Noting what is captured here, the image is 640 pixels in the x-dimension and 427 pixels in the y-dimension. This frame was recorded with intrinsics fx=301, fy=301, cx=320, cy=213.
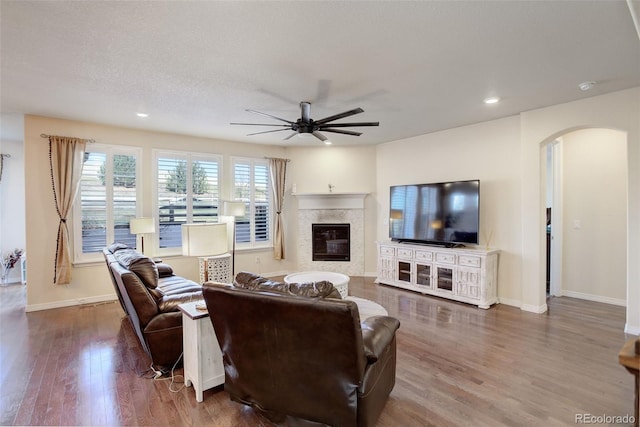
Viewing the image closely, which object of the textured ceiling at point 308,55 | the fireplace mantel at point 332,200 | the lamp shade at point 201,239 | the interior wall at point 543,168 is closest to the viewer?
the textured ceiling at point 308,55

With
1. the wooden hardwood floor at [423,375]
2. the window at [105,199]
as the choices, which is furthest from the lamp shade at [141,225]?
the wooden hardwood floor at [423,375]

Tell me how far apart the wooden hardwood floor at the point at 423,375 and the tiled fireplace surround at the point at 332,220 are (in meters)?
2.48

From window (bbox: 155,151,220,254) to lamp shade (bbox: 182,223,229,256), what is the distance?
3.45 metres

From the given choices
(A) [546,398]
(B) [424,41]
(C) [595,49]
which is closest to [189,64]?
(B) [424,41]

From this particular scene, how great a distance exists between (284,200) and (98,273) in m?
3.55

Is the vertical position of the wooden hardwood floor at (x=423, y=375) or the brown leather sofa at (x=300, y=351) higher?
the brown leather sofa at (x=300, y=351)

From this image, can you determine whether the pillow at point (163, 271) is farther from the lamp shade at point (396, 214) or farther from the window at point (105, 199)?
the lamp shade at point (396, 214)

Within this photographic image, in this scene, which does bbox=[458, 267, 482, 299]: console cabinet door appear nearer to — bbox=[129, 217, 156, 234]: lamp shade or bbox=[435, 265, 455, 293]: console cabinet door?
bbox=[435, 265, 455, 293]: console cabinet door

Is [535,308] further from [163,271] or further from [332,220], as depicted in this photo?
[163,271]

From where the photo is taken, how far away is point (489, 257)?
176 inches

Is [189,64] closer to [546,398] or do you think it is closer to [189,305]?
[189,305]

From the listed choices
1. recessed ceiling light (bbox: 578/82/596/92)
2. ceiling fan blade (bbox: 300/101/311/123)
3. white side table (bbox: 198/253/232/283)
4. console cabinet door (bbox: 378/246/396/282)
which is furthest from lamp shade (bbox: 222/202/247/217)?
recessed ceiling light (bbox: 578/82/596/92)

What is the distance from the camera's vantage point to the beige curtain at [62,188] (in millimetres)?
4508

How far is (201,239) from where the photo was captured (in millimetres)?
2410
